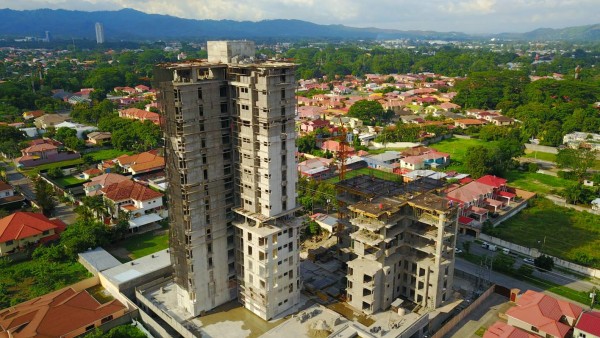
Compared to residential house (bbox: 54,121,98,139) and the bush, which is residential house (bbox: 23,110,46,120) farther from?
the bush

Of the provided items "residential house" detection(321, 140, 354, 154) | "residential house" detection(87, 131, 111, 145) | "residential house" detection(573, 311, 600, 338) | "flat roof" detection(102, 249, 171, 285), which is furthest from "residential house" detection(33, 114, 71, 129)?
"residential house" detection(573, 311, 600, 338)

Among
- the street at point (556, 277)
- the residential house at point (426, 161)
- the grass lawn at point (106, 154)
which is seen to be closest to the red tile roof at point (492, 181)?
the residential house at point (426, 161)

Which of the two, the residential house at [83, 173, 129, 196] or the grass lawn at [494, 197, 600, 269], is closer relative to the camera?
the grass lawn at [494, 197, 600, 269]

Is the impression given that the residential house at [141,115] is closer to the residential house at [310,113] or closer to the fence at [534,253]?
the residential house at [310,113]

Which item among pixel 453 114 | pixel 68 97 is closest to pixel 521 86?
pixel 453 114

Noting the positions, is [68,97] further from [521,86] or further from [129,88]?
[521,86]

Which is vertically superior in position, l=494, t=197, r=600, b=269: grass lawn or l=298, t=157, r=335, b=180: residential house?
l=298, t=157, r=335, b=180: residential house

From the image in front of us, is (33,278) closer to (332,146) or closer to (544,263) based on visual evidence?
(544,263)
